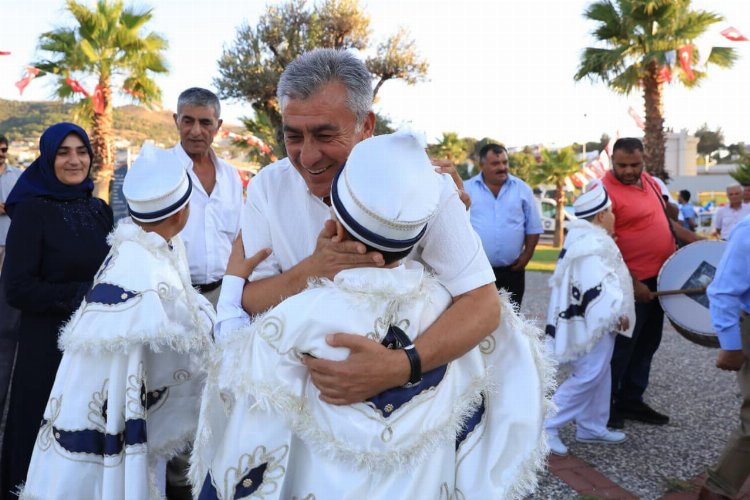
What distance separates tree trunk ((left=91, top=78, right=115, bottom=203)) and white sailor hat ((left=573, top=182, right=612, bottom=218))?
48.3ft

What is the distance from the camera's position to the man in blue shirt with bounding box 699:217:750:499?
325 centimetres

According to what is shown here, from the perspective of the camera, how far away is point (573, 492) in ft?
13.0

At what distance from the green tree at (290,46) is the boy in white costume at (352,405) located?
644 inches

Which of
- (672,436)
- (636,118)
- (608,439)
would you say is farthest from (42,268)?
(636,118)

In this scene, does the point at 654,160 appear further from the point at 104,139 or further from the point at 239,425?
→ the point at 239,425

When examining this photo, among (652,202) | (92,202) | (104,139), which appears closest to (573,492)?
(652,202)

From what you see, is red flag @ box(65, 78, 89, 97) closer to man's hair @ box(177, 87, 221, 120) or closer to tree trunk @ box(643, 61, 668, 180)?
man's hair @ box(177, 87, 221, 120)

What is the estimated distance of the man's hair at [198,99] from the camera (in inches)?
173

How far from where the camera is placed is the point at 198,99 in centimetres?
441

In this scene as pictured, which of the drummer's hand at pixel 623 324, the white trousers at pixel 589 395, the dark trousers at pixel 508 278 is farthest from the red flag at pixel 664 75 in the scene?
the white trousers at pixel 589 395

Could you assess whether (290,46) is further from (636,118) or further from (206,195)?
(206,195)

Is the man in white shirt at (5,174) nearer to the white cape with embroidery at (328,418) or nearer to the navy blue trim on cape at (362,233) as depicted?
the white cape with embroidery at (328,418)

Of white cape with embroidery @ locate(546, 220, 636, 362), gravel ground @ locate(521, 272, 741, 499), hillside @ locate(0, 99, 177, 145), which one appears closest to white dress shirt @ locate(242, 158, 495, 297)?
gravel ground @ locate(521, 272, 741, 499)

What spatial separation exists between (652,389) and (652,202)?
84.6 inches
